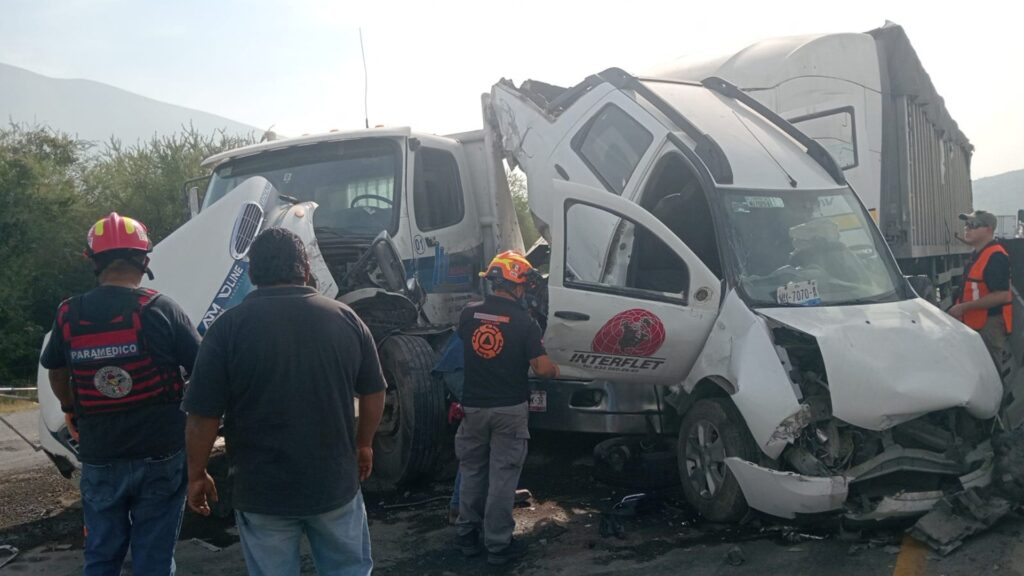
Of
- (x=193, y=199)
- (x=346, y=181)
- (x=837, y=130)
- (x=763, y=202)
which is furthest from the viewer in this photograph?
(x=837, y=130)

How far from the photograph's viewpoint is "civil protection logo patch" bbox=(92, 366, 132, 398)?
3689 mm

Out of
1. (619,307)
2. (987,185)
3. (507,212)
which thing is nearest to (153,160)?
(507,212)

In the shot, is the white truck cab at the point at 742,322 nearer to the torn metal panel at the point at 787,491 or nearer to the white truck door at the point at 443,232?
the torn metal panel at the point at 787,491

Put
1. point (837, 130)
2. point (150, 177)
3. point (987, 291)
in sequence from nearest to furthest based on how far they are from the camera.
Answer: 1. point (987, 291)
2. point (837, 130)
3. point (150, 177)

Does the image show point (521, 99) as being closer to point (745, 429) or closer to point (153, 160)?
point (745, 429)

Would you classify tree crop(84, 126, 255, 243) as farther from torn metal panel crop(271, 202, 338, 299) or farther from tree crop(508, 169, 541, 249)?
torn metal panel crop(271, 202, 338, 299)

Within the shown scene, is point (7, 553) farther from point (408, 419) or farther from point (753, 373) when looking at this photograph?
point (753, 373)

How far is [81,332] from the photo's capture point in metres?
3.68

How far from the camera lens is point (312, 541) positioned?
3279mm

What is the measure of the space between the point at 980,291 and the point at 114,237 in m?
6.42

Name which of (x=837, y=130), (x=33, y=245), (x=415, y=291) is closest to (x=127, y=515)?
(x=415, y=291)

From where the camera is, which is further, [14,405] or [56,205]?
[56,205]

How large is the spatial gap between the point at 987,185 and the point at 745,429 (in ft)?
585

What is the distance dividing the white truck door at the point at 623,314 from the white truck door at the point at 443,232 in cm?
213
